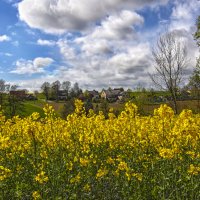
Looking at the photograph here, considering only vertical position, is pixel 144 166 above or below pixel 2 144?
below

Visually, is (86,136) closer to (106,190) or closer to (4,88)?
(106,190)

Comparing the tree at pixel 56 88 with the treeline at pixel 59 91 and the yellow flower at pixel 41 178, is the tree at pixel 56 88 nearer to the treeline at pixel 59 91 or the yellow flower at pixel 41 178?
the treeline at pixel 59 91

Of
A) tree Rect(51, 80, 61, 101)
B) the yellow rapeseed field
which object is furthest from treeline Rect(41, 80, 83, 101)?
the yellow rapeseed field

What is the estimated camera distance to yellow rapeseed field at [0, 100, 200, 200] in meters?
7.21

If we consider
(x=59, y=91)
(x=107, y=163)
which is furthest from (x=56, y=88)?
(x=107, y=163)

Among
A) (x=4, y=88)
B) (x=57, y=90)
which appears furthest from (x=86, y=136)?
(x=57, y=90)

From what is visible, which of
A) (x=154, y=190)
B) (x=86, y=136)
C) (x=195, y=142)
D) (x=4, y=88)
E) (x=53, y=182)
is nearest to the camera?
(x=154, y=190)

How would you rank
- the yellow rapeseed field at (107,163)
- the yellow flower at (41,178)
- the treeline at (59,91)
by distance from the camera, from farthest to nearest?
the treeline at (59,91) < the yellow rapeseed field at (107,163) < the yellow flower at (41,178)

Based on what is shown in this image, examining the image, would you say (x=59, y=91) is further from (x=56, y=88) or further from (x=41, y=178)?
(x=41, y=178)

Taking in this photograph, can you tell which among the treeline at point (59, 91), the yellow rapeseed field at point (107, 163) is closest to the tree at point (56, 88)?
the treeline at point (59, 91)

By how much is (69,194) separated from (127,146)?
3434mm

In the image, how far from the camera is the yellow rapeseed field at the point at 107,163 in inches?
284

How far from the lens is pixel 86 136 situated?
10055 mm

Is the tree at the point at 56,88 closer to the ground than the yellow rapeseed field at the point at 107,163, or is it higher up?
higher up
